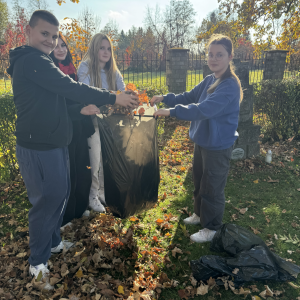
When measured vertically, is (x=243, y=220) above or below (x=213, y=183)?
below

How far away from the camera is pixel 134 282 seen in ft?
7.13

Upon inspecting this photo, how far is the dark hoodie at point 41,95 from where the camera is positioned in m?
1.67

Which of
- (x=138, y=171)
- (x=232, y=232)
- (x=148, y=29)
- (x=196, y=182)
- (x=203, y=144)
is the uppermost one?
(x=148, y=29)

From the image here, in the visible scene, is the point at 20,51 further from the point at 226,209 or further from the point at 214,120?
the point at 226,209

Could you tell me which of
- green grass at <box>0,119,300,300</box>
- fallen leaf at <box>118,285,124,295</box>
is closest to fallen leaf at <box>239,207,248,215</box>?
green grass at <box>0,119,300,300</box>

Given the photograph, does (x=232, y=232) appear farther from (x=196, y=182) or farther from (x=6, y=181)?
(x=6, y=181)

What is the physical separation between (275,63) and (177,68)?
3415mm

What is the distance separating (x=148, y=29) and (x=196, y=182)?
127ft

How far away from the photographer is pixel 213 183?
2.50 metres

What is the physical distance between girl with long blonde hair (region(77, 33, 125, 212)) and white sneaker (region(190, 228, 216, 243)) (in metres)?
1.30

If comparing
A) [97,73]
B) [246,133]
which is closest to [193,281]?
[97,73]

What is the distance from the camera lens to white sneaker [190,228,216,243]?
2709 mm

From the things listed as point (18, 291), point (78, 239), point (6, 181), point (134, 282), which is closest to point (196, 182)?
point (134, 282)

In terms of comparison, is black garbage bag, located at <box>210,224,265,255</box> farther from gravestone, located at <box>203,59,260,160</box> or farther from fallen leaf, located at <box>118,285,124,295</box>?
gravestone, located at <box>203,59,260,160</box>
